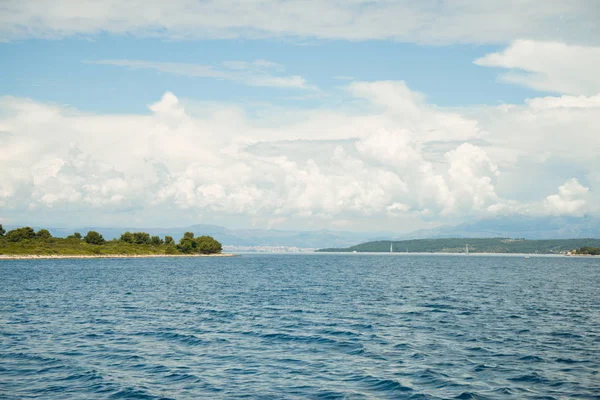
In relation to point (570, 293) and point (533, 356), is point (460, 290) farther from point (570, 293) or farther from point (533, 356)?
point (533, 356)

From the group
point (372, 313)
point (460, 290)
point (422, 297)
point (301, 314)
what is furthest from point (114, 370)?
point (460, 290)

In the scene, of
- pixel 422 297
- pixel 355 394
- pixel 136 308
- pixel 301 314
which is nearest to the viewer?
pixel 355 394

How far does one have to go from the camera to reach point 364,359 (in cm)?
3928

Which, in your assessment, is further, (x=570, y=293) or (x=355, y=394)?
(x=570, y=293)

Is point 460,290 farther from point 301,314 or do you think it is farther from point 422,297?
point 301,314

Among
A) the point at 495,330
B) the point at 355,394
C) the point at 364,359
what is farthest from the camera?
the point at 495,330

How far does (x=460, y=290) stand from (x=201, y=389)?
81.8m

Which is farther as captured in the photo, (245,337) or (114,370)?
(245,337)

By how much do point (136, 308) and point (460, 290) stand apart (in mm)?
65148

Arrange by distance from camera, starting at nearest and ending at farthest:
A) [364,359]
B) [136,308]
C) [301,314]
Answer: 1. [364,359]
2. [301,314]
3. [136,308]

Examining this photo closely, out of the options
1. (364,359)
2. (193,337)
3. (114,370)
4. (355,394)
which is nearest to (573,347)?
(364,359)

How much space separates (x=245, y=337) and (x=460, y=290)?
66561 millimetres

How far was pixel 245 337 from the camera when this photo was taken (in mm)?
48688

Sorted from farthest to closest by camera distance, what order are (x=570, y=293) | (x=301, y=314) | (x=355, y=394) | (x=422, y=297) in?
1. (x=570, y=293)
2. (x=422, y=297)
3. (x=301, y=314)
4. (x=355, y=394)
